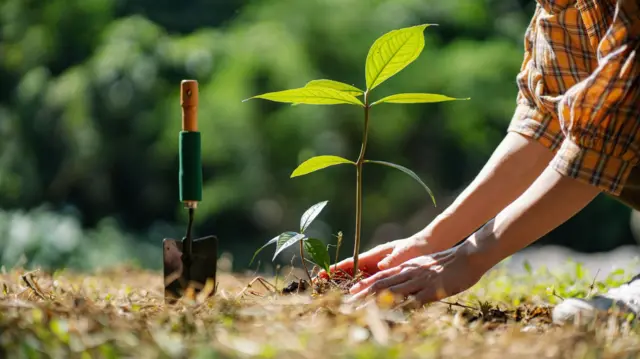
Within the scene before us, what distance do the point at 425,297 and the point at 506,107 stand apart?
329cm

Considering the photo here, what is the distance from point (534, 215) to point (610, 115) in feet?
0.62

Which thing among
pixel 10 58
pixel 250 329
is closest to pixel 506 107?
pixel 10 58

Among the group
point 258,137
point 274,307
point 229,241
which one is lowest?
point 229,241

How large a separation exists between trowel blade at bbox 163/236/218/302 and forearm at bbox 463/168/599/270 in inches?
18.3

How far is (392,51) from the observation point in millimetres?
1264

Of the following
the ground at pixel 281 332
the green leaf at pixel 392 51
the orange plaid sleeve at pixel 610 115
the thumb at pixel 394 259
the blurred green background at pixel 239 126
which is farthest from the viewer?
the blurred green background at pixel 239 126

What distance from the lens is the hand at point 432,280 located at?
3.84ft

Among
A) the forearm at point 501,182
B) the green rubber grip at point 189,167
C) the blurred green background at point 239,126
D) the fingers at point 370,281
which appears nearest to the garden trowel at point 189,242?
the green rubber grip at point 189,167

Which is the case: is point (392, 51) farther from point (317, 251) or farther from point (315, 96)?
point (317, 251)

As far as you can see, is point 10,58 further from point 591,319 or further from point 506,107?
point 591,319

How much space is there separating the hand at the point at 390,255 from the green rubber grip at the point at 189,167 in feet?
0.90

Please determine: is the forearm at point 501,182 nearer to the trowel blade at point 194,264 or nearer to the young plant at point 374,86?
the young plant at point 374,86

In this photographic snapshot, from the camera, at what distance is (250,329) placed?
2.95 feet

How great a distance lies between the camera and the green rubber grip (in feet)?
4.23
